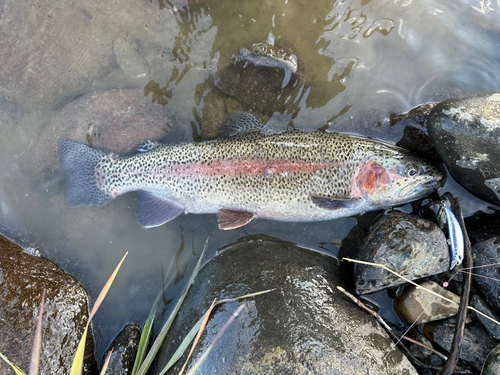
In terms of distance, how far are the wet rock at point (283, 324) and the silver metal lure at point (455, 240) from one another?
1.08m

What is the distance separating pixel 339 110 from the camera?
3893 mm

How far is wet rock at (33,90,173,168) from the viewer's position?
390 cm

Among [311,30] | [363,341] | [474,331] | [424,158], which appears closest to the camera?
[363,341]

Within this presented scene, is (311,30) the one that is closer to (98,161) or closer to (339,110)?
(339,110)

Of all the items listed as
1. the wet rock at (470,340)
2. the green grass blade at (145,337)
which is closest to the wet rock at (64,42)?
the green grass blade at (145,337)

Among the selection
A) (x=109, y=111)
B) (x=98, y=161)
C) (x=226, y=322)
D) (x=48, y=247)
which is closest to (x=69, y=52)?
(x=109, y=111)

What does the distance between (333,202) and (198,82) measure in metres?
2.24

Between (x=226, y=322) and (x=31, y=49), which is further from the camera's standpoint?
(x=31, y=49)

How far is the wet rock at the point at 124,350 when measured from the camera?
332 centimetres

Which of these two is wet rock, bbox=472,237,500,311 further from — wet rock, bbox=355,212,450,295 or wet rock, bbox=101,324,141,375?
wet rock, bbox=101,324,141,375

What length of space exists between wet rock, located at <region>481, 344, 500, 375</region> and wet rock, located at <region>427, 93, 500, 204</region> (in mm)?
1514

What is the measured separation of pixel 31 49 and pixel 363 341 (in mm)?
4911

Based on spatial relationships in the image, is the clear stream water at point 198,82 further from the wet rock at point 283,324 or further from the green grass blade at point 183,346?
the green grass blade at point 183,346

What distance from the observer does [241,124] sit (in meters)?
3.84
